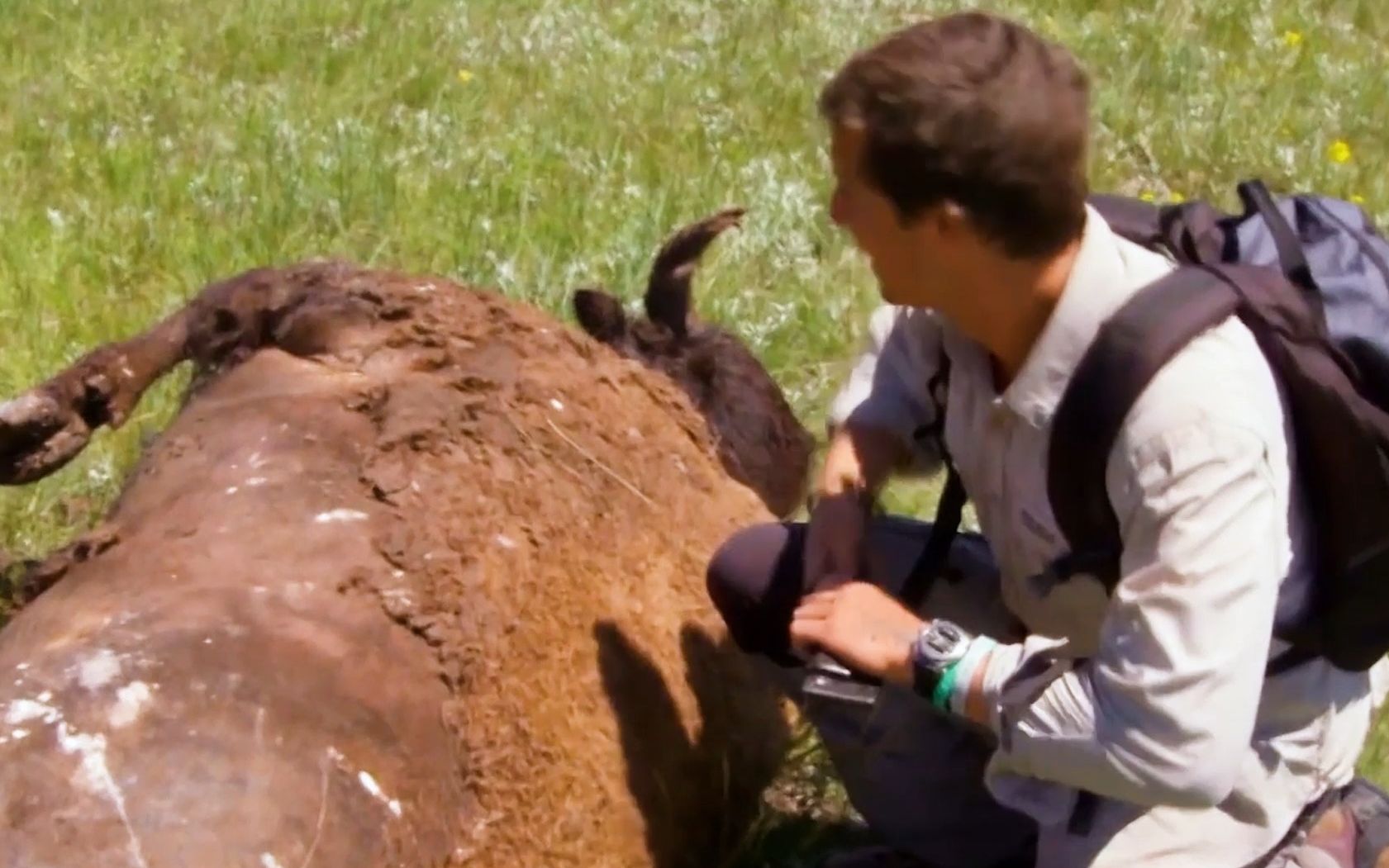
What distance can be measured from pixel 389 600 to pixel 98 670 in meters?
0.44

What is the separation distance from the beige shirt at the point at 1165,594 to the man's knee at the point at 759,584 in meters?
0.43

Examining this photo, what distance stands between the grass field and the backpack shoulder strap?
5.56ft

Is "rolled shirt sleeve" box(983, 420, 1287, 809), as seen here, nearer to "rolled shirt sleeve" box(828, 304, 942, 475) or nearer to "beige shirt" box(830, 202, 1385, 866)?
"beige shirt" box(830, 202, 1385, 866)

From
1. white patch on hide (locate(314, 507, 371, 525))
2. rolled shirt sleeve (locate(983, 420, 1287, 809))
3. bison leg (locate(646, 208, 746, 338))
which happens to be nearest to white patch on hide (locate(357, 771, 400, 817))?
white patch on hide (locate(314, 507, 371, 525))

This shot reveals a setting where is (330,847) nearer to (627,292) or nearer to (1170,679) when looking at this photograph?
(1170,679)

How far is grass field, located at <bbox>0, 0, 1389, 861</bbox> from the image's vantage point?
5.23 metres

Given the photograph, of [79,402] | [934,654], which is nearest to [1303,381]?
[934,654]

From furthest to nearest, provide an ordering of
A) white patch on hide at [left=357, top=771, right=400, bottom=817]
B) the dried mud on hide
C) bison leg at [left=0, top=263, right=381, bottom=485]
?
bison leg at [left=0, top=263, right=381, bottom=485] → the dried mud on hide → white patch on hide at [left=357, top=771, right=400, bottom=817]

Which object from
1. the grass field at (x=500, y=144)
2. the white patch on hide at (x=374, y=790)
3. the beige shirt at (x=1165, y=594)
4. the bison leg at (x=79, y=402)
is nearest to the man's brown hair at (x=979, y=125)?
the beige shirt at (x=1165, y=594)

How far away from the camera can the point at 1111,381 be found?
8.52 ft

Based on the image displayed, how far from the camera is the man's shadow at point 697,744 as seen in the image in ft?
9.96

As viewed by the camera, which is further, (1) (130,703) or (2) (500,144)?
(2) (500,144)

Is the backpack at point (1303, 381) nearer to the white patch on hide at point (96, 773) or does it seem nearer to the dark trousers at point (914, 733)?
the dark trousers at point (914, 733)

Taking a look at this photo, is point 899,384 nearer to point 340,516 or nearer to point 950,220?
point 950,220
